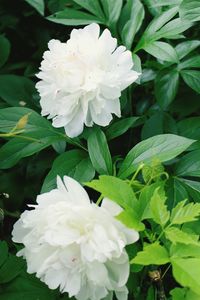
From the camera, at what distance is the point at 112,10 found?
136 centimetres

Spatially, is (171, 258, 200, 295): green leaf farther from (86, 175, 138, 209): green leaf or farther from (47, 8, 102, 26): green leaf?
(47, 8, 102, 26): green leaf

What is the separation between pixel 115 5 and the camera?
136cm

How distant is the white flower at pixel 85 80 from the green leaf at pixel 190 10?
174 millimetres

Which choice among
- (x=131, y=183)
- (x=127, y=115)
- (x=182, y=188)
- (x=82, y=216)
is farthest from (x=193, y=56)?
(x=82, y=216)

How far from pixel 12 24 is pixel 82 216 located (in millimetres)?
1098

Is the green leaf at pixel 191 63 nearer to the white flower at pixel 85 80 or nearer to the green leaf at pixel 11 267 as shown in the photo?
the white flower at pixel 85 80

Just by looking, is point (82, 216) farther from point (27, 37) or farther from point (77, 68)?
point (27, 37)

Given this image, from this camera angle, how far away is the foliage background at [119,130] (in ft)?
3.67

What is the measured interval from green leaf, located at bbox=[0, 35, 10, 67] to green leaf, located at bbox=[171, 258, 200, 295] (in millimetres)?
999

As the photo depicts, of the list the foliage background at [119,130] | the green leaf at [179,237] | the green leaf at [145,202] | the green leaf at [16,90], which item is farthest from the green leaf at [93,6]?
the green leaf at [179,237]

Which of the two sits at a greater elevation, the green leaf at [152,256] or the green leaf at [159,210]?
the green leaf at [159,210]

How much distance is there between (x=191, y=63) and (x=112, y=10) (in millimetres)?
228

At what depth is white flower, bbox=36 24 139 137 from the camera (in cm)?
109

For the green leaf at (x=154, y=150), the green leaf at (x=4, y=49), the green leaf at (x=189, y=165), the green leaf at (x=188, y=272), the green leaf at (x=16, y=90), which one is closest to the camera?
the green leaf at (x=188, y=272)
